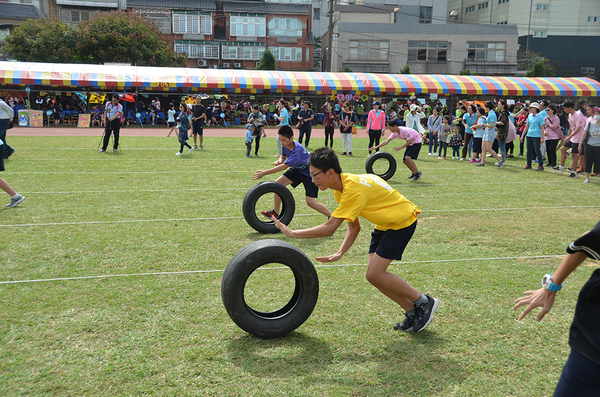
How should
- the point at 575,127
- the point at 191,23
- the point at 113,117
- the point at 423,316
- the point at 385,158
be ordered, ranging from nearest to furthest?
the point at 423,316, the point at 385,158, the point at 575,127, the point at 113,117, the point at 191,23

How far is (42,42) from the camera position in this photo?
42.5m

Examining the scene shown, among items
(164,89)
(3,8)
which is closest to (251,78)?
(164,89)

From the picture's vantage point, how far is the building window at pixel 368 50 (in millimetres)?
55844

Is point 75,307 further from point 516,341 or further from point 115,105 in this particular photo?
point 115,105

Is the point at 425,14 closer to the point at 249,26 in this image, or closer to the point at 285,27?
the point at 285,27

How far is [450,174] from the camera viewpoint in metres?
14.0

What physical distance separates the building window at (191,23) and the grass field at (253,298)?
54801mm

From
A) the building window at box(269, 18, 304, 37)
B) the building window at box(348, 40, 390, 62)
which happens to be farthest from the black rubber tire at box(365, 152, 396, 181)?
the building window at box(269, 18, 304, 37)

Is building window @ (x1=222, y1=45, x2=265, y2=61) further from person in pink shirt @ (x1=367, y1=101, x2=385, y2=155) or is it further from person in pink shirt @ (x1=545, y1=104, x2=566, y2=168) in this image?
person in pink shirt @ (x1=545, y1=104, x2=566, y2=168)

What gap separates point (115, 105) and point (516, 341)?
51.8 ft

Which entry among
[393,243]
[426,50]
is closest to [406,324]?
[393,243]

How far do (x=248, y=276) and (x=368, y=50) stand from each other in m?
55.8

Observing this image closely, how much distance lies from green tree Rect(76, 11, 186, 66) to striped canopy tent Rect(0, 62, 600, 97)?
42.4 feet

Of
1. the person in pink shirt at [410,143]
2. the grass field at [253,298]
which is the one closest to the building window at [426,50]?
the person in pink shirt at [410,143]
